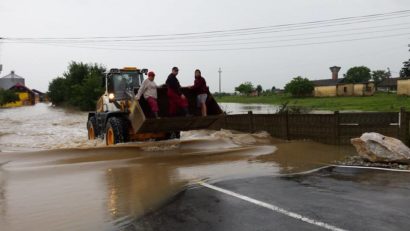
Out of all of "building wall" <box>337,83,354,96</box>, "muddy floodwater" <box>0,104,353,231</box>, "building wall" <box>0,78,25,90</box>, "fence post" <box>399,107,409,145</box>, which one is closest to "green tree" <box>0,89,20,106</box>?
"building wall" <box>0,78,25,90</box>

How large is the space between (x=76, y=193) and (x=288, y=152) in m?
7.45

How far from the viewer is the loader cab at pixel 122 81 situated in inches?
688

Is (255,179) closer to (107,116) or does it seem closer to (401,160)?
(401,160)

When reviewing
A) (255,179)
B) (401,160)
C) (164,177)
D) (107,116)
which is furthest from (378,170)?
(107,116)

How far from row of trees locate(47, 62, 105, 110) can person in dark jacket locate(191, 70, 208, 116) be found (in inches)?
1315

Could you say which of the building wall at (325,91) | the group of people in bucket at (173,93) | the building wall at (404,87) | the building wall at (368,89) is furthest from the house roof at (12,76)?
the group of people in bucket at (173,93)

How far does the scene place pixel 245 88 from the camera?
470ft

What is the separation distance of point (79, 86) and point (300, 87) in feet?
140

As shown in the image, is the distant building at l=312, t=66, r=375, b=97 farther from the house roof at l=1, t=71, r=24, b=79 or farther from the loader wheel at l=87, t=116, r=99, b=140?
the house roof at l=1, t=71, r=24, b=79

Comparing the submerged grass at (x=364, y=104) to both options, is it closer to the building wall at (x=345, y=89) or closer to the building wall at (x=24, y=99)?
the building wall at (x=345, y=89)

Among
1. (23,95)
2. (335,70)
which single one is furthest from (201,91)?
(23,95)

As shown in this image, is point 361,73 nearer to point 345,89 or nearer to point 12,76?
point 345,89

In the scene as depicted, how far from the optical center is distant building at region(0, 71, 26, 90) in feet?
420

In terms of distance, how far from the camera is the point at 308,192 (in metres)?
Result: 7.93
